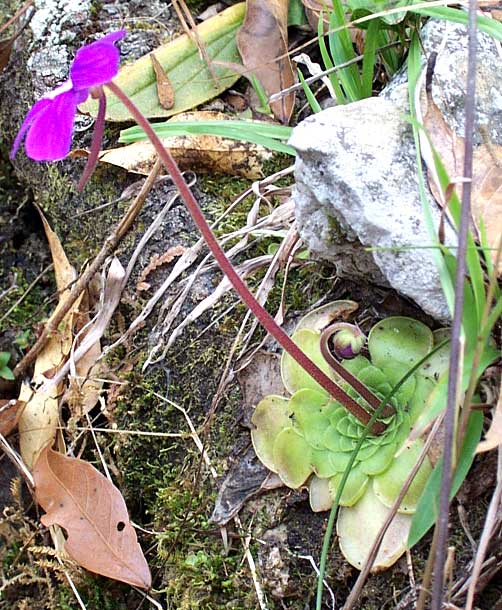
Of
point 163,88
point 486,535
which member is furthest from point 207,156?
point 486,535

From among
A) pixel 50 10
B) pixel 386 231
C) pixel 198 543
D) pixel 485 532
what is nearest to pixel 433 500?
pixel 485 532

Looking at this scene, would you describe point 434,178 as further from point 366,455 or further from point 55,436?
point 55,436

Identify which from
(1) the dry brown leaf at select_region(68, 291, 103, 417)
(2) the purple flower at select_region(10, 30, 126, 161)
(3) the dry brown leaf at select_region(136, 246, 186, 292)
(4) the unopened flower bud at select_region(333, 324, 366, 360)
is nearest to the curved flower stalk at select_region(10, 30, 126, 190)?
(2) the purple flower at select_region(10, 30, 126, 161)

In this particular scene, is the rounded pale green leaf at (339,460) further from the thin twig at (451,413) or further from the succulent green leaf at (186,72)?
the succulent green leaf at (186,72)

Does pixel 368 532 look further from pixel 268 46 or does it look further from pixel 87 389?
pixel 268 46

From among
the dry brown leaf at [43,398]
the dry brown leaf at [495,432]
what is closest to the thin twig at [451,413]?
the dry brown leaf at [495,432]

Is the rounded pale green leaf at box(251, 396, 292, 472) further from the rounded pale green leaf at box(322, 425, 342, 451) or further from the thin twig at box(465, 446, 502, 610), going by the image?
the thin twig at box(465, 446, 502, 610)
